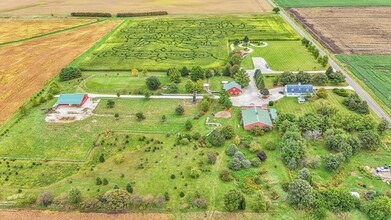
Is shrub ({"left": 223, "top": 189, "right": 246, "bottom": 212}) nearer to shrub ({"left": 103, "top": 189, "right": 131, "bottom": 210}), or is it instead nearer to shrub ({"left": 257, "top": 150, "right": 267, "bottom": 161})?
shrub ({"left": 257, "top": 150, "right": 267, "bottom": 161})

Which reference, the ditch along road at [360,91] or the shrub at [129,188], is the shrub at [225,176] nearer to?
the shrub at [129,188]

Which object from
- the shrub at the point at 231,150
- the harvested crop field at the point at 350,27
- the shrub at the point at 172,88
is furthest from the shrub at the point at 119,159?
the harvested crop field at the point at 350,27

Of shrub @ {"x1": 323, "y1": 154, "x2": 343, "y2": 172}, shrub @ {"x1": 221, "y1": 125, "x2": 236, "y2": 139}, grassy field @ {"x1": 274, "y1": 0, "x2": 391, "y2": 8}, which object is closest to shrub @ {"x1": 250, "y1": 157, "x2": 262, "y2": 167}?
shrub @ {"x1": 221, "y1": 125, "x2": 236, "y2": 139}

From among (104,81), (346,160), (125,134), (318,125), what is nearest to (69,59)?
(104,81)

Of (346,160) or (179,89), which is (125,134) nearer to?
(179,89)

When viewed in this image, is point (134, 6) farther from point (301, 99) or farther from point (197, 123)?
point (301, 99)

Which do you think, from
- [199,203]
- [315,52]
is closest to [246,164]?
[199,203]
